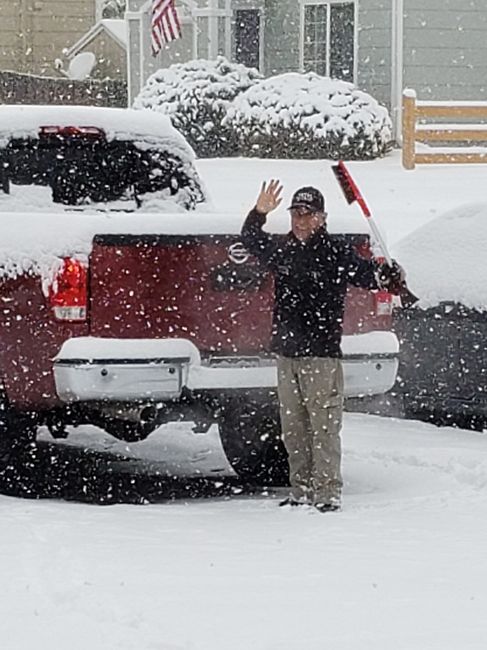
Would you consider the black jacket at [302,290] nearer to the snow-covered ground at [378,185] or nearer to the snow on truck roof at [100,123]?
the snow on truck roof at [100,123]

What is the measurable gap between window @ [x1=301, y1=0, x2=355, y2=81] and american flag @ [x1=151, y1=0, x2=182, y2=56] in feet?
8.95

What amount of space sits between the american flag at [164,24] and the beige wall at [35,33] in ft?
52.4

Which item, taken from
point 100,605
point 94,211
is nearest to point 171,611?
point 100,605

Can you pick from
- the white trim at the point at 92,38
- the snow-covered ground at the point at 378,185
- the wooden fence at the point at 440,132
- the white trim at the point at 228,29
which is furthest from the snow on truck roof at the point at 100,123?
the white trim at the point at 92,38

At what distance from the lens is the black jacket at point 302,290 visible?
7.71 meters

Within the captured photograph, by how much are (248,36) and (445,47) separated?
13.1 feet

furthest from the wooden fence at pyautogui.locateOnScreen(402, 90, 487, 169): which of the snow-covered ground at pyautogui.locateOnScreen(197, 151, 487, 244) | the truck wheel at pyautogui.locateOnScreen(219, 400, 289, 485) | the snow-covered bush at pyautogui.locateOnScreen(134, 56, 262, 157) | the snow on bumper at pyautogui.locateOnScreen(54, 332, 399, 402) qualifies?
the snow on bumper at pyautogui.locateOnScreen(54, 332, 399, 402)

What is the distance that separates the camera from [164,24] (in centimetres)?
2667

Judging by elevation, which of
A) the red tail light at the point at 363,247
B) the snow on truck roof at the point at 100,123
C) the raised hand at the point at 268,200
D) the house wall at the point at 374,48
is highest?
the house wall at the point at 374,48

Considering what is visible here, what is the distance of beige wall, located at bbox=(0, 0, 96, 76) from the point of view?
42.3 metres

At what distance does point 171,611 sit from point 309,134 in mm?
18103

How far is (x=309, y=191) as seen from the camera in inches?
305

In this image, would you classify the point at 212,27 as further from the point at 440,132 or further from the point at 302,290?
the point at 302,290

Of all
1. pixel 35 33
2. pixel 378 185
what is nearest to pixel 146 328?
pixel 378 185
